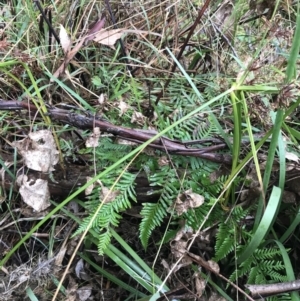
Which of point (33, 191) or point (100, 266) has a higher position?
point (33, 191)

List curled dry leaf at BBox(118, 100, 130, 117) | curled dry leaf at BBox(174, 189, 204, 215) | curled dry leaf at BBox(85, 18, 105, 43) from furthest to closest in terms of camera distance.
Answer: curled dry leaf at BBox(85, 18, 105, 43) < curled dry leaf at BBox(118, 100, 130, 117) < curled dry leaf at BBox(174, 189, 204, 215)

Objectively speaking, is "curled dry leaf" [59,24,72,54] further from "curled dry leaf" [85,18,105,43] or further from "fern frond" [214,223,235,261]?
"fern frond" [214,223,235,261]

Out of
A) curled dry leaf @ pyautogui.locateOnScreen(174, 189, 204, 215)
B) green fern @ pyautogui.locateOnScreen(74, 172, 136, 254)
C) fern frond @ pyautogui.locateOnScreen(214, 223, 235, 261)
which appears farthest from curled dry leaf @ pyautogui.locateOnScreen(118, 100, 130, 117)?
fern frond @ pyautogui.locateOnScreen(214, 223, 235, 261)

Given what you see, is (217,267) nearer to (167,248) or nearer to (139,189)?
(167,248)

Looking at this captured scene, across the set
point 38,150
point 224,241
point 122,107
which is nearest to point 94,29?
point 122,107

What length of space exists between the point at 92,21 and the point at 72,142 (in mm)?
422

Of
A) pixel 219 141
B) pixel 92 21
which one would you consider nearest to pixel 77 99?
pixel 92 21

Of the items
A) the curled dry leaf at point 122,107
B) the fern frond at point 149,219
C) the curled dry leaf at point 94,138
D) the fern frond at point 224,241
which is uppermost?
the curled dry leaf at point 122,107

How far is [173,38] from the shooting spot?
1349 millimetres

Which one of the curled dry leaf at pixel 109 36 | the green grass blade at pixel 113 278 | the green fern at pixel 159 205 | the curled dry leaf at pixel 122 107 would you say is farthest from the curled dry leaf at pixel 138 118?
the green grass blade at pixel 113 278

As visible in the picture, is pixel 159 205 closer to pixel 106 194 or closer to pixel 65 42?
pixel 106 194

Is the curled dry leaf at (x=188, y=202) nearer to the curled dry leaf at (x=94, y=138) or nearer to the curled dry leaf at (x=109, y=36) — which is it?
the curled dry leaf at (x=94, y=138)

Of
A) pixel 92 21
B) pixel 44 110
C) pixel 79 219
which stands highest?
pixel 92 21

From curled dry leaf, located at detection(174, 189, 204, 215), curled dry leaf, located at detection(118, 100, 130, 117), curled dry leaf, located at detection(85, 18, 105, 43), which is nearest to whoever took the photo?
curled dry leaf, located at detection(174, 189, 204, 215)
